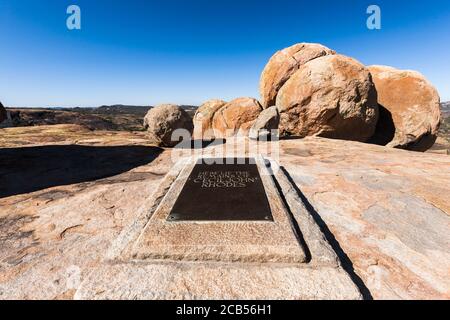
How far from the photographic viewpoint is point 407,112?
27.3 ft

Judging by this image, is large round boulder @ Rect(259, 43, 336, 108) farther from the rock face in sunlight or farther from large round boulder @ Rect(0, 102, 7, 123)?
large round boulder @ Rect(0, 102, 7, 123)

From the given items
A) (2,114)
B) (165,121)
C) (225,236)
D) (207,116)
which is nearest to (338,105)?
(165,121)

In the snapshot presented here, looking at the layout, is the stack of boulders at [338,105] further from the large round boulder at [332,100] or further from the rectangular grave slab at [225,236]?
the rectangular grave slab at [225,236]

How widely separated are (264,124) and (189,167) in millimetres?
3498

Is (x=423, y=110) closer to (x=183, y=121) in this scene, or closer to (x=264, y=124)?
(x=264, y=124)

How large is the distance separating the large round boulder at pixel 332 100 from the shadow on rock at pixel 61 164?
4.52 meters

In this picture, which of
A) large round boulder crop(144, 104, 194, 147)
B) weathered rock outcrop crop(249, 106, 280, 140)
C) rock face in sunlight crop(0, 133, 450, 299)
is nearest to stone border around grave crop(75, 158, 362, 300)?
rock face in sunlight crop(0, 133, 450, 299)

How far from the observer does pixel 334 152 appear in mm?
5723

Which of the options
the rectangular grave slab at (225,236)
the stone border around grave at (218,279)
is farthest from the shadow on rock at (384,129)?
the stone border around grave at (218,279)

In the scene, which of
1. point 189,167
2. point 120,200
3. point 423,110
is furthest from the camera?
point 423,110

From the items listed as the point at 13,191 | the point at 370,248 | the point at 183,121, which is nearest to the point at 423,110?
the point at 183,121

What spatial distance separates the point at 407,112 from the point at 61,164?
10.1 metres

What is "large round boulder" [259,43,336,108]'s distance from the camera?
9.30 metres
